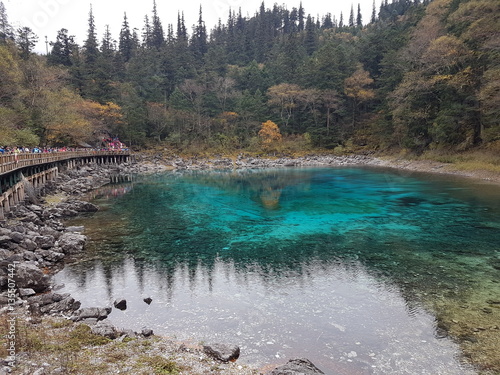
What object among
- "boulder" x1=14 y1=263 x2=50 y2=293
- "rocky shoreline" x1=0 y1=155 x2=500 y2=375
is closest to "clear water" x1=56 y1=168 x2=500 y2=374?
"rocky shoreline" x1=0 y1=155 x2=500 y2=375

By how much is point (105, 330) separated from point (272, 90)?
7183 centimetres

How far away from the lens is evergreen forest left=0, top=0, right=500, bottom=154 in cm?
4009

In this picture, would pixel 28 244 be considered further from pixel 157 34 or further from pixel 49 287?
pixel 157 34

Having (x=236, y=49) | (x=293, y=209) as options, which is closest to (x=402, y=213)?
(x=293, y=209)

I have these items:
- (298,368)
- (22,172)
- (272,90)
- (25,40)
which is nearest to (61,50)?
(25,40)

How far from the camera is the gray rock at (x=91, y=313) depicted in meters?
9.36

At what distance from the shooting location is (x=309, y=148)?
73.5m

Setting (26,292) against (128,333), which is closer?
(128,333)

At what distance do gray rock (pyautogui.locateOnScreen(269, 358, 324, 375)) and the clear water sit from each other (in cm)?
69

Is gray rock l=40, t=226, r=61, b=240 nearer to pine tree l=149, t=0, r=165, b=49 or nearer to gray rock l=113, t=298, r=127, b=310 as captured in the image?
gray rock l=113, t=298, r=127, b=310

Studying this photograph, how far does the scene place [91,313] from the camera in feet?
31.3

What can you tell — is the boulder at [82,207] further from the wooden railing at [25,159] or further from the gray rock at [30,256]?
the gray rock at [30,256]

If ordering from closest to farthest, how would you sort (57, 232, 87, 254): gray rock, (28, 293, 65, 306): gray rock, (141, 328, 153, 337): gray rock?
(141, 328, 153, 337): gray rock, (28, 293, 65, 306): gray rock, (57, 232, 87, 254): gray rock

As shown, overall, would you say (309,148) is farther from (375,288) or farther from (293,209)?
(375,288)
